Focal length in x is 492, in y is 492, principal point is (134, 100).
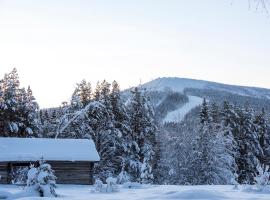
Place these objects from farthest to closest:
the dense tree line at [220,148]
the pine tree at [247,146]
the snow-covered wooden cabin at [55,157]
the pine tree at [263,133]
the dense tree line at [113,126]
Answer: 1. the pine tree at [263,133]
2. the pine tree at [247,146]
3. the dense tree line at [113,126]
4. the dense tree line at [220,148]
5. the snow-covered wooden cabin at [55,157]

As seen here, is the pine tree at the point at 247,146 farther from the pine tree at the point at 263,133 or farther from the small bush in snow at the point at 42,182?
the small bush in snow at the point at 42,182

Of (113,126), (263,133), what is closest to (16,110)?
(113,126)

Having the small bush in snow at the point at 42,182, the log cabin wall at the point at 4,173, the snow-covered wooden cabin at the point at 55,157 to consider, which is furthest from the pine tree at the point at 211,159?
the small bush in snow at the point at 42,182

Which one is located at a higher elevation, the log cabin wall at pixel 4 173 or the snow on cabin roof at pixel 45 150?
the snow on cabin roof at pixel 45 150

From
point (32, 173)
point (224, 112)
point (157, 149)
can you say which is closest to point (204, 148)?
point (157, 149)

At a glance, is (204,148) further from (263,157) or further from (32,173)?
(32,173)

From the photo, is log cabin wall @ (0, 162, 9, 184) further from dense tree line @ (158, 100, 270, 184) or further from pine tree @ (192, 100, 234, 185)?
pine tree @ (192, 100, 234, 185)

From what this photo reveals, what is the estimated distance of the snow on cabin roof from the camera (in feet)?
106

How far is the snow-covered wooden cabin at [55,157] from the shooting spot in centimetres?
3216

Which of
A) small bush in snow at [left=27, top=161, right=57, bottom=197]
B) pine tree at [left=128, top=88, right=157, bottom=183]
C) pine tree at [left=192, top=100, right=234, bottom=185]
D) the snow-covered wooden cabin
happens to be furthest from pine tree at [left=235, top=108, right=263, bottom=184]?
small bush in snow at [left=27, top=161, right=57, bottom=197]

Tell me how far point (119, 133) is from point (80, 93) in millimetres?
7638

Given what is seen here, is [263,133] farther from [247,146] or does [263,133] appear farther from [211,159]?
[211,159]

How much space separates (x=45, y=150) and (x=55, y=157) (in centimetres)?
99

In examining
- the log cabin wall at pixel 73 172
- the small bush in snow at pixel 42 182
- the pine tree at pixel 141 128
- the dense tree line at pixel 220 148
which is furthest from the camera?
the pine tree at pixel 141 128
